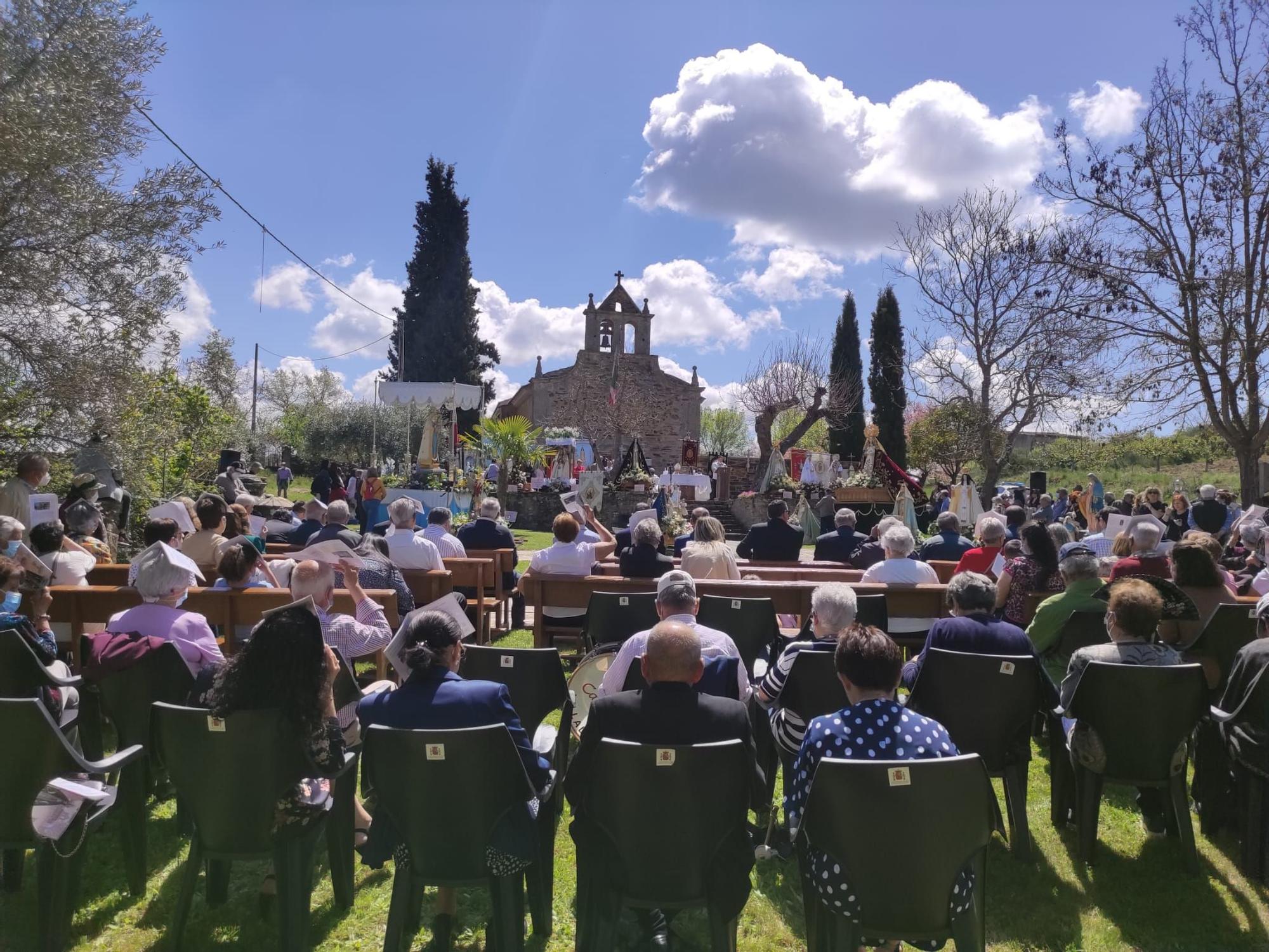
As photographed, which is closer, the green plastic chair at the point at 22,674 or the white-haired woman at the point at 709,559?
the green plastic chair at the point at 22,674

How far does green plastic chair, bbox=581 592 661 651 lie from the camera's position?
5.21m

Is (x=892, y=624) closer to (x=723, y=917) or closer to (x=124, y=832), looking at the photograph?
(x=723, y=917)

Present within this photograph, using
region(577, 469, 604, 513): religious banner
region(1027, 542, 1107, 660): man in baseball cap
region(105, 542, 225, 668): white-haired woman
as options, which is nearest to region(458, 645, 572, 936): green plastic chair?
region(105, 542, 225, 668): white-haired woman

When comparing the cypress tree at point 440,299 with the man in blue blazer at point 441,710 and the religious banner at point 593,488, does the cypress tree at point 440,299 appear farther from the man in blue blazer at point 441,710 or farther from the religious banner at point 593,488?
the man in blue blazer at point 441,710

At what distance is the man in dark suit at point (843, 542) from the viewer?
28.3 ft

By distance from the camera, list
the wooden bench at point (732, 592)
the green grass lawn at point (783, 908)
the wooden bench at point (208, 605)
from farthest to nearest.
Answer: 1. the wooden bench at point (732, 592)
2. the wooden bench at point (208, 605)
3. the green grass lawn at point (783, 908)

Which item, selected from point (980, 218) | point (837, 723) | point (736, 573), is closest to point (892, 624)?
point (736, 573)

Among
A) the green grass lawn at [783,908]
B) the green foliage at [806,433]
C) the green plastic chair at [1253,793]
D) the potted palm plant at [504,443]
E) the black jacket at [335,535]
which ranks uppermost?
the green foliage at [806,433]

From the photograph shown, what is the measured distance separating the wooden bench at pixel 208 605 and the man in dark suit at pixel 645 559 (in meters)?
1.78

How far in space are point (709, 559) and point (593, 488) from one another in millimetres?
15359

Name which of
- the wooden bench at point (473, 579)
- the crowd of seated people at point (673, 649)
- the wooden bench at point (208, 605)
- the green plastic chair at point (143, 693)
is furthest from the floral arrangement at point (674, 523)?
the green plastic chair at point (143, 693)

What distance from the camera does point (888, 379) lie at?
33.7 m

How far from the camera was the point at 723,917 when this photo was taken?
263 centimetres

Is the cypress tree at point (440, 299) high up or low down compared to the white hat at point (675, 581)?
up
